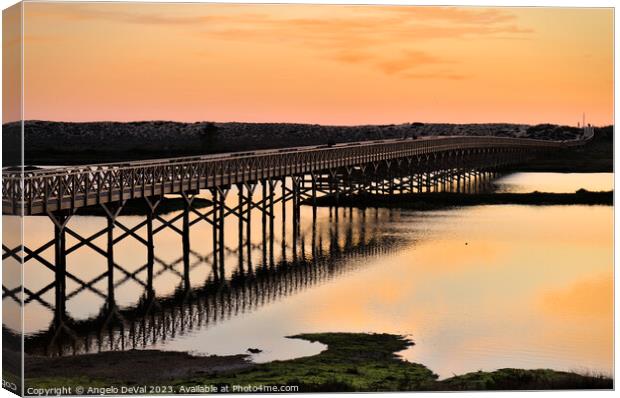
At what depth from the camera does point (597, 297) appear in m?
37.7

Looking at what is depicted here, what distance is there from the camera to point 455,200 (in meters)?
71.8

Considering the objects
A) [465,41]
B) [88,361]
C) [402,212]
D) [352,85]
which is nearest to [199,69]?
[352,85]

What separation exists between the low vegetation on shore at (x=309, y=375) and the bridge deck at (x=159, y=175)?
3.66m

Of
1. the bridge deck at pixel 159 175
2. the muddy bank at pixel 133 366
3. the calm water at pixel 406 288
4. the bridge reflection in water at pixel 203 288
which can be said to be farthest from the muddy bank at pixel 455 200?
the muddy bank at pixel 133 366

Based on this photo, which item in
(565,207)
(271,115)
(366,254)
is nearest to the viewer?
(271,115)

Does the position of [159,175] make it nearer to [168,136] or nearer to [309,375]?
[309,375]

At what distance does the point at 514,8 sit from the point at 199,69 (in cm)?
885

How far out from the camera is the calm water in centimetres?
3294

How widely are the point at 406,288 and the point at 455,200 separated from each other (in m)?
31.0

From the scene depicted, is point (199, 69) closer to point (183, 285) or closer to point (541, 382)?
point (183, 285)

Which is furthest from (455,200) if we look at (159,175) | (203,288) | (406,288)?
(203,288)

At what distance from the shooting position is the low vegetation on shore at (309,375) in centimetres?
2912

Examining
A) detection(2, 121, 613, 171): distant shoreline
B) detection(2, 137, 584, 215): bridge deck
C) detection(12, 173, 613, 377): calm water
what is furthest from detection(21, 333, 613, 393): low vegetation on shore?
detection(2, 121, 613, 171): distant shoreline

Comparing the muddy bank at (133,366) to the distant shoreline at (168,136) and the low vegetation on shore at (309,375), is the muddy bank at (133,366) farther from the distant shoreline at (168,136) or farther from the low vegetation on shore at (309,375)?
the distant shoreline at (168,136)
